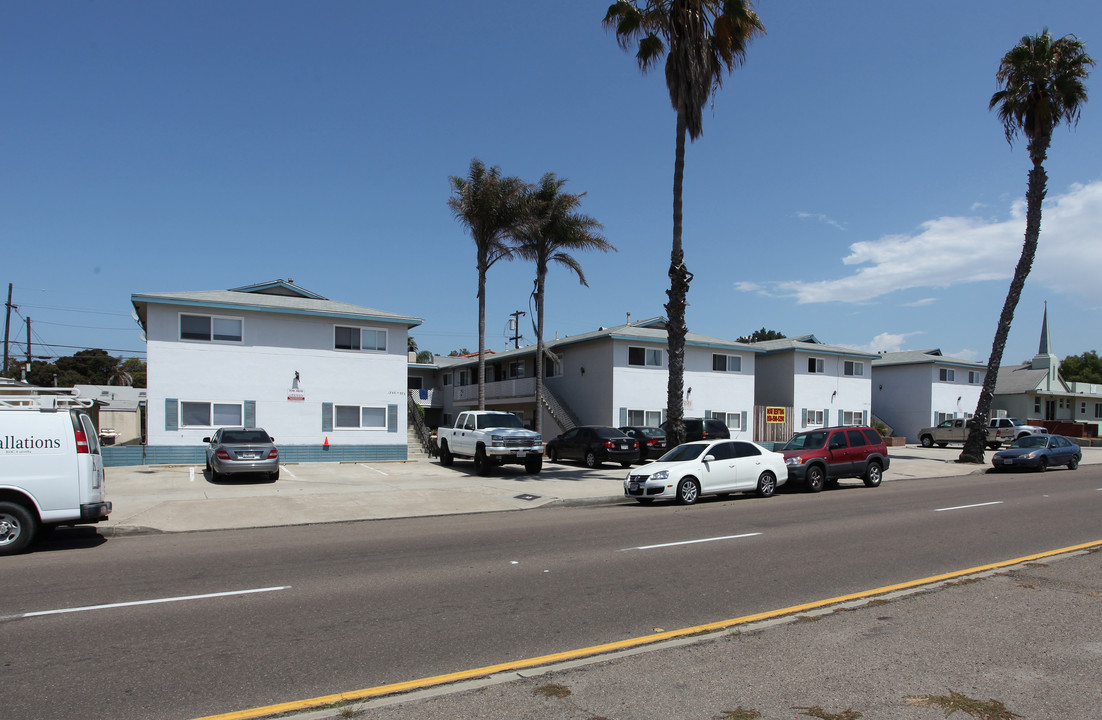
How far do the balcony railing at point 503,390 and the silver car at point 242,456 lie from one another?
18.3m

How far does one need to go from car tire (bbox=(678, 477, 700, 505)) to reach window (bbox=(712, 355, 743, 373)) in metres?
20.9

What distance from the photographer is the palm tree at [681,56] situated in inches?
816

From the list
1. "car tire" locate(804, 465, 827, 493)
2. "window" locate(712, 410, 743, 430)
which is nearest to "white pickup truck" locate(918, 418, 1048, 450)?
"window" locate(712, 410, 743, 430)

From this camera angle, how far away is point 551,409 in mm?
35688

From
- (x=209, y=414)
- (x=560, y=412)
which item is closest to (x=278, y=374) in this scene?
(x=209, y=414)

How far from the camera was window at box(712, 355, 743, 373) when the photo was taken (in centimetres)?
3722

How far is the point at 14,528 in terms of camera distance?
10.4 meters

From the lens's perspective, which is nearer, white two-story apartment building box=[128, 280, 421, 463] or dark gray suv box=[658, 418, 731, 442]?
white two-story apartment building box=[128, 280, 421, 463]

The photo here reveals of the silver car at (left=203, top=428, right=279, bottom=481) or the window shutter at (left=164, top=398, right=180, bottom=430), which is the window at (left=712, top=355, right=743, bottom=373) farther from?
the window shutter at (left=164, top=398, right=180, bottom=430)

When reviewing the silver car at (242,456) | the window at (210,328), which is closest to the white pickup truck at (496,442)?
the silver car at (242,456)

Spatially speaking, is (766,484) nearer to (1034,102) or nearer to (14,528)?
(14,528)

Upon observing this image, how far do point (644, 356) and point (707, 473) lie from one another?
59.8 feet

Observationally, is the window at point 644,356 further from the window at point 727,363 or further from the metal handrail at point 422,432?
the metal handrail at point 422,432

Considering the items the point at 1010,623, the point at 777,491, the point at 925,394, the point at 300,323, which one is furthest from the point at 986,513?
the point at 925,394
